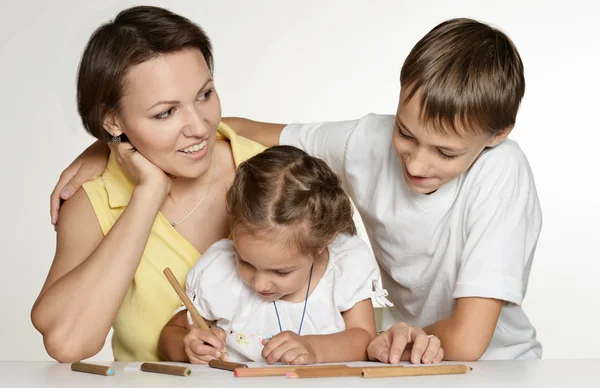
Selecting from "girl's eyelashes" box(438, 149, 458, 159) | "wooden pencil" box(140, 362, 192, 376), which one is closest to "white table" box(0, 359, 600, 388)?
→ "wooden pencil" box(140, 362, 192, 376)

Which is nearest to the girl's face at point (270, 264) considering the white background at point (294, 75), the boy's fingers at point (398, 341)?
the boy's fingers at point (398, 341)

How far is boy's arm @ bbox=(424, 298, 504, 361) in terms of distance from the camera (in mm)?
1986

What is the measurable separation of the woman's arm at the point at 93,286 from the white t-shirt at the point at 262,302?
6.6 inches

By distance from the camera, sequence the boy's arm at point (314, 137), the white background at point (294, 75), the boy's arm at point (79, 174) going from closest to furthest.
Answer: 1. the boy's arm at point (79, 174)
2. the boy's arm at point (314, 137)
3. the white background at point (294, 75)

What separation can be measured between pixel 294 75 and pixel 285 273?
240 centimetres

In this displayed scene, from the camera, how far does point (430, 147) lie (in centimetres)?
204

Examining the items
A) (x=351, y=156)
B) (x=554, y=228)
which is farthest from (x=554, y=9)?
(x=351, y=156)

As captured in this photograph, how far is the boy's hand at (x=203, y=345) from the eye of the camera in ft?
6.27

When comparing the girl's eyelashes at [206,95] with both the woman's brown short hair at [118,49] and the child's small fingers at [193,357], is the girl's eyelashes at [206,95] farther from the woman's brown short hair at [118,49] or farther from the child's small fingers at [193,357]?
the child's small fingers at [193,357]

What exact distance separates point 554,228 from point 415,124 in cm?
277

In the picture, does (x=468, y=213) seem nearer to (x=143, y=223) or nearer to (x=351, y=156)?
(x=351, y=156)

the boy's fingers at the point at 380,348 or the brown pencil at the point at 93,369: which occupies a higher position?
the brown pencil at the point at 93,369

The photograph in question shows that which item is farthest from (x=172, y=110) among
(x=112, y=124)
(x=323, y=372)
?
(x=323, y=372)

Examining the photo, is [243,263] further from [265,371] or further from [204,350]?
[265,371]
